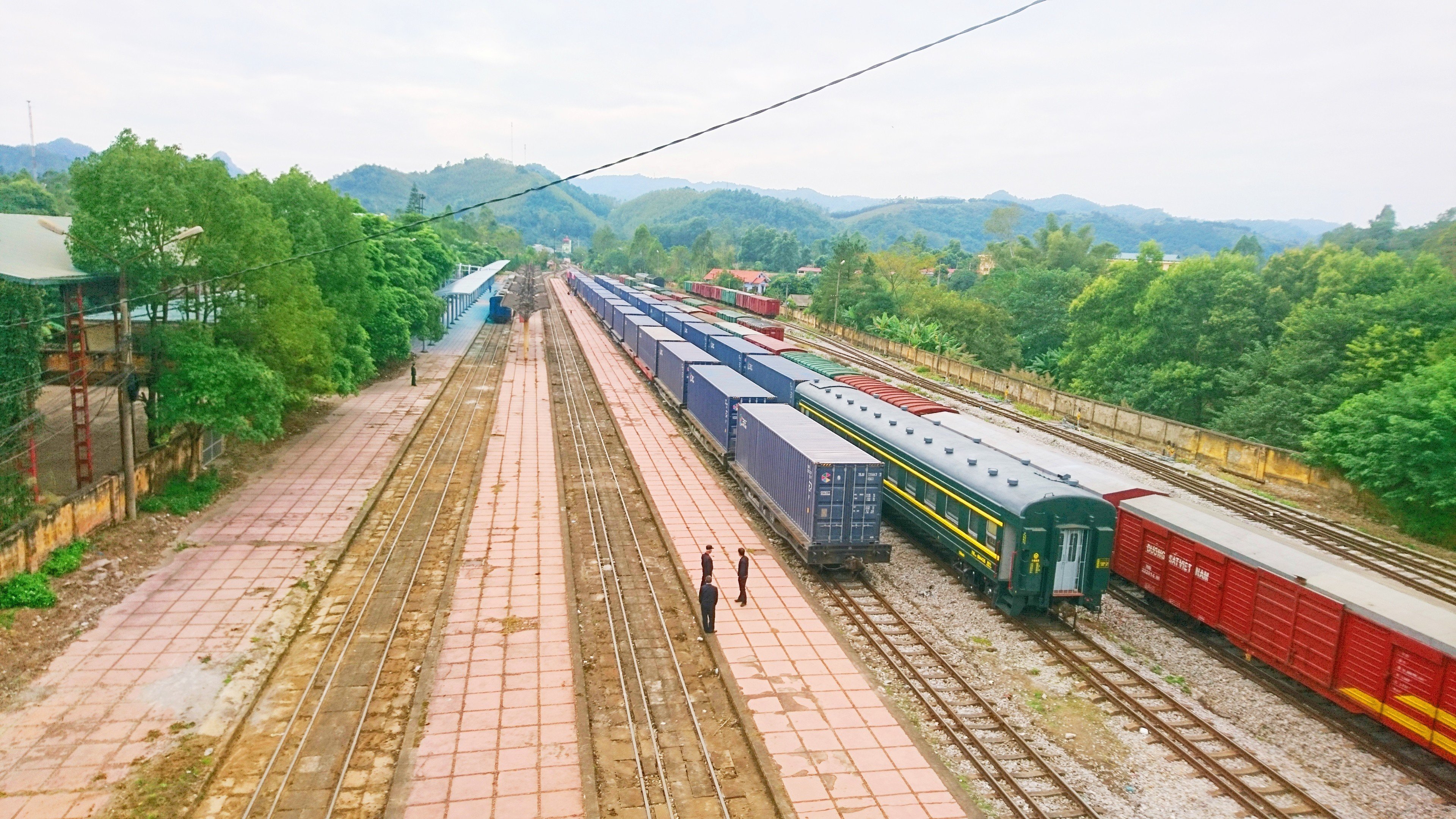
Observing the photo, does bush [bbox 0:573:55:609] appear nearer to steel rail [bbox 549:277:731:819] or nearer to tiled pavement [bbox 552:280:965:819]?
steel rail [bbox 549:277:731:819]

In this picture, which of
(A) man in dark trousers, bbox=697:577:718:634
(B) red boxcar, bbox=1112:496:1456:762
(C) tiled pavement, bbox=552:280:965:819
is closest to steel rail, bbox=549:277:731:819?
(A) man in dark trousers, bbox=697:577:718:634

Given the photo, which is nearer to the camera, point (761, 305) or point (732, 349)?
point (732, 349)

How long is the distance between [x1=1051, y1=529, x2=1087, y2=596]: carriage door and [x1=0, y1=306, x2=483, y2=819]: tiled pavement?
15741 millimetres

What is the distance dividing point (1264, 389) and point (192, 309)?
42423 mm

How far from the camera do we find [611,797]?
11.2 metres

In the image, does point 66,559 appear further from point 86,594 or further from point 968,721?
point 968,721

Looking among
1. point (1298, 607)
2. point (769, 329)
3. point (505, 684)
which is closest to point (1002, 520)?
point (1298, 607)

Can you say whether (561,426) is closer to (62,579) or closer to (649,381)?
(649,381)

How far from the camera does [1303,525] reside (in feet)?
83.0

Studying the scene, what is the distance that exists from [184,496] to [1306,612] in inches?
1056

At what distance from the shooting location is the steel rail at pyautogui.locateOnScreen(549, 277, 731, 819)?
11.7 meters

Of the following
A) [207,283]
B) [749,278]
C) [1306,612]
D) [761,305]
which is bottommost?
[1306,612]

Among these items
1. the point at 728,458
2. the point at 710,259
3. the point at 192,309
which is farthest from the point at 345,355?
the point at 710,259

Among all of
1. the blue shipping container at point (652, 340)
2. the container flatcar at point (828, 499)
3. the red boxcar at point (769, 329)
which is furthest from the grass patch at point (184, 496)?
the red boxcar at point (769, 329)
